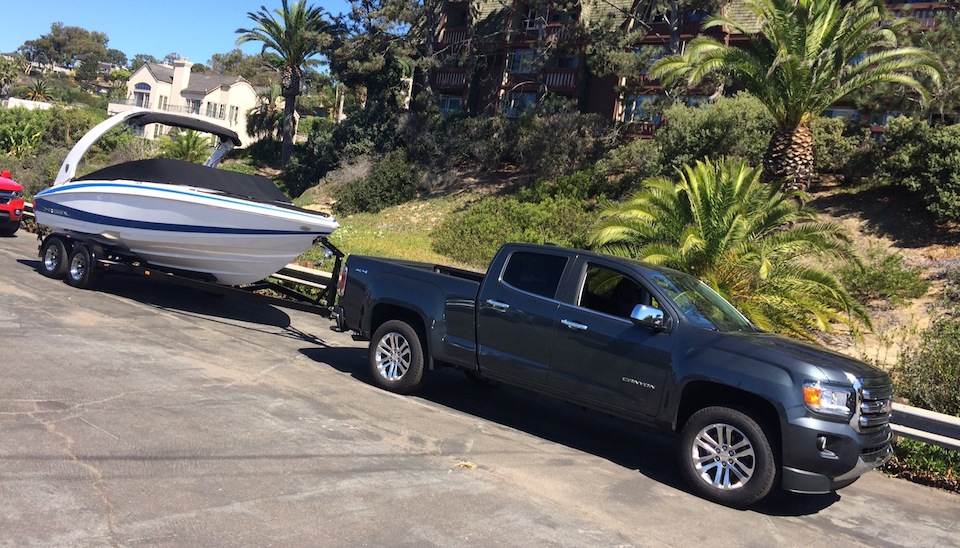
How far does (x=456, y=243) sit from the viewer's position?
2650cm

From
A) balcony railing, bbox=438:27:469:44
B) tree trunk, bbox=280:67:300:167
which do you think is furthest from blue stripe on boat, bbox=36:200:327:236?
tree trunk, bbox=280:67:300:167

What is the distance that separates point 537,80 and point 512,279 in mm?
30119

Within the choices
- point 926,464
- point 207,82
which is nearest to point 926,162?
point 926,464

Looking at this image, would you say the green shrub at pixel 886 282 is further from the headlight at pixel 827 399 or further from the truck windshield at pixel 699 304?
the headlight at pixel 827 399

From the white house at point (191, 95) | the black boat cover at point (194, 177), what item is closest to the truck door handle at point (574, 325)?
the black boat cover at point (194, 177)

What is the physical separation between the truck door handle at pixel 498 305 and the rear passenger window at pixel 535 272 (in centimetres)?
23

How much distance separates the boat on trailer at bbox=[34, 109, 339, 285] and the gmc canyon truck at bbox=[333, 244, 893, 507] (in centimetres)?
271

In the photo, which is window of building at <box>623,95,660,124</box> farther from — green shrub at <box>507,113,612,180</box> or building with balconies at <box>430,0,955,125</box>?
green shrub at <box>507,113,612,180</box>

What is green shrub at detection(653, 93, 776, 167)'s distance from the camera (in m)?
23.5

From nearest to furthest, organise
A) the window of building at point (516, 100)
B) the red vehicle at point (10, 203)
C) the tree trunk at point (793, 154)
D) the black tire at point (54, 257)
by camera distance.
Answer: the black tire at point (54, 257), the tree trunk at point (793, 154), the red vehicle at point (10, 203), the window of building at point (516, 100)

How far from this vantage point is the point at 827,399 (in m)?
6.28

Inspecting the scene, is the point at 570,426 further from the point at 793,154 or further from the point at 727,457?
the point at 793,154

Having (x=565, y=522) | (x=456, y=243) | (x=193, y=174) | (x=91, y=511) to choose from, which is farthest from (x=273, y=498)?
(x=456, y=243)

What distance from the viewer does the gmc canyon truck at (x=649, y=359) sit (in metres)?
6.31
